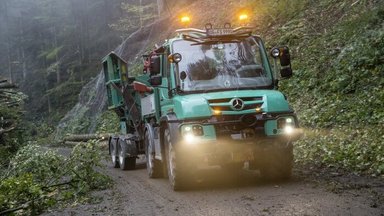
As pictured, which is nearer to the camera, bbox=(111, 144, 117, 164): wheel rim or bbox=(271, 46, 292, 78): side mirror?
bbox=(271, 46, 292, 78): side mirror

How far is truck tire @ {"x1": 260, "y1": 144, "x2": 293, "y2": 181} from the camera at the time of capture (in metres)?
8.40

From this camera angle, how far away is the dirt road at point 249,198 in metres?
6.41

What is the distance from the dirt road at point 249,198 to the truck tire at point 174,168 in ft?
0.64

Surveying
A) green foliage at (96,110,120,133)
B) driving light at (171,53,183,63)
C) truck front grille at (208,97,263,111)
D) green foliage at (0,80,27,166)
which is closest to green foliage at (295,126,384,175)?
truck front grille at (208,97,263,111)

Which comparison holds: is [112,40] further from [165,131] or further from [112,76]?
[165,131]

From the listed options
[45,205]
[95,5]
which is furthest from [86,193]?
[95,5]

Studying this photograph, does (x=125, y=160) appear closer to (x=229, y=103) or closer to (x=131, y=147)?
(x=131, y=147)

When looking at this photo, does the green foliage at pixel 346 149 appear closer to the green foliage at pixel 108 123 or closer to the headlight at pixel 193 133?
the headlight at pixel 193 133

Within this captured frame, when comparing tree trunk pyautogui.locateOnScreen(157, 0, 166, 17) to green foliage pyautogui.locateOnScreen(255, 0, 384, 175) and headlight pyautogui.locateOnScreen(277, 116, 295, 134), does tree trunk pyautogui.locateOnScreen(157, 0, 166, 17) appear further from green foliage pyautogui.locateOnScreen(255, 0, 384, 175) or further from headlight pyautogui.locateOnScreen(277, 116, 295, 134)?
headlight pyautogui.locateOnScreen(277, 116, 295, 134)

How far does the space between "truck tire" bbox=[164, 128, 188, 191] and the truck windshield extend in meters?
1.08

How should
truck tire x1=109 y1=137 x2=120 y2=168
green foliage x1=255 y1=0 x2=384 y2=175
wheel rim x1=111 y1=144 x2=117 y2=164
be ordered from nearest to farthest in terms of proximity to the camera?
green foliage x1=255 y1=0 x2=384 y2=175 < truck tire x1=109 y1=137 x2=120 y2=168 < wheel rim x1=111 y1=144 x2=117 y2=164

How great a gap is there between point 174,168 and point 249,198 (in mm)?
1679

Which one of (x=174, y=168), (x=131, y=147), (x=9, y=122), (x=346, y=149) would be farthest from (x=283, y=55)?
(x=9, y=122)

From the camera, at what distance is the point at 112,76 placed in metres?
14.6
